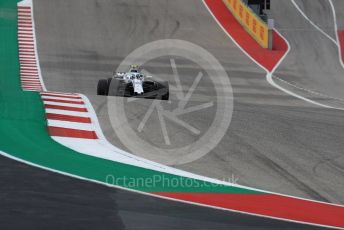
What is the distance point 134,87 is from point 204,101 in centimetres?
182

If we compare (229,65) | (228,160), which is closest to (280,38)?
(229,65)

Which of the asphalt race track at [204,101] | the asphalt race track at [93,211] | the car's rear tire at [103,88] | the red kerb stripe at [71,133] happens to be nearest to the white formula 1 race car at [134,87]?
the car's rear tire at [103,88]

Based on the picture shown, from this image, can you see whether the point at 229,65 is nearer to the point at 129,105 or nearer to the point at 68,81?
the point at 68,81

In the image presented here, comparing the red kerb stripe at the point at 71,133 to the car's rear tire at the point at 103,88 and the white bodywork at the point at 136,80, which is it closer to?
the white bodywork at the point at 136,80

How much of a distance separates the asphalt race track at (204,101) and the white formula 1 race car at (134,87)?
38 centimetres

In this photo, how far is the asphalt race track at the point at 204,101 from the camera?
9.76 meters

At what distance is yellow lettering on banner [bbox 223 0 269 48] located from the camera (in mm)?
29094

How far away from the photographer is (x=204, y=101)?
60.8 ft

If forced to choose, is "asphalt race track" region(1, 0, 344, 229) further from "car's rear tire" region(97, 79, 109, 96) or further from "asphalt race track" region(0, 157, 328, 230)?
"car's rear tire" region(97, 79, 109, 96)

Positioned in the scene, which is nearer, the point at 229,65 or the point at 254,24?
the point at 229,65

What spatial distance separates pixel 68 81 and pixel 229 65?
615 centimetres

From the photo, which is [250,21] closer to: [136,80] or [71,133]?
[136,80]

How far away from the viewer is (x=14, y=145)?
1281 cm

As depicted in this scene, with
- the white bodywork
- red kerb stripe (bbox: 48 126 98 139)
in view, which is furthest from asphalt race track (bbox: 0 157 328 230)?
the white bodywork
